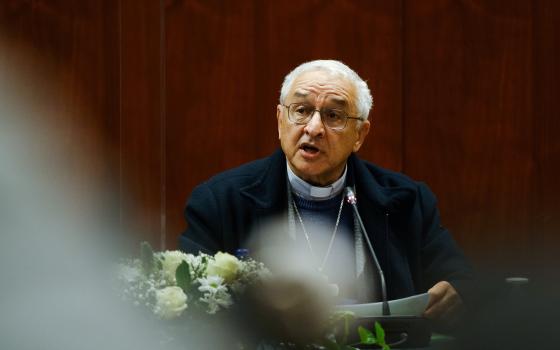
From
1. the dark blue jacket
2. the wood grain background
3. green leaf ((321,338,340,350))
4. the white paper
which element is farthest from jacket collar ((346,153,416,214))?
green leaf ((321,338,340,350))

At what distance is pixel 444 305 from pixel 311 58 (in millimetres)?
1527

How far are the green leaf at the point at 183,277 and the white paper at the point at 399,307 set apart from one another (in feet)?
1.38

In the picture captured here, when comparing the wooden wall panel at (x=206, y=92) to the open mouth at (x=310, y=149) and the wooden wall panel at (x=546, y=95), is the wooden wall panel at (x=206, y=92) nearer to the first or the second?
the open mouth at (x=310, y=149)

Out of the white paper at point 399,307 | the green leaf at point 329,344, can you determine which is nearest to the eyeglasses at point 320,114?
the white paper at point 399,307

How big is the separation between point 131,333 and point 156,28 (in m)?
2.37

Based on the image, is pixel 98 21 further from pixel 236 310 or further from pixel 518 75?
pixel 236 310

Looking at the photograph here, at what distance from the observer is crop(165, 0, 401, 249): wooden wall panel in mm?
3680

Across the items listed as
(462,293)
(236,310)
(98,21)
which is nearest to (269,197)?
(462,293)

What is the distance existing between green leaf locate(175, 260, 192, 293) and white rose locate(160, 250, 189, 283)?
0.03 meters

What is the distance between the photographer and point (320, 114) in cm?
265

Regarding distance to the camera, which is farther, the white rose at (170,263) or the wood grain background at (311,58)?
the wood grain background at (311,58)

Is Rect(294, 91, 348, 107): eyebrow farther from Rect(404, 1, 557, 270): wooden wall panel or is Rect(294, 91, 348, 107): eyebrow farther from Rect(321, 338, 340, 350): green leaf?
Rect(321, 338, 340, 350): green leaf

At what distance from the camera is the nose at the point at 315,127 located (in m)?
2.61

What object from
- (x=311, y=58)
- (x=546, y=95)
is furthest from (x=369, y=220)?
(x=546, y=95)
